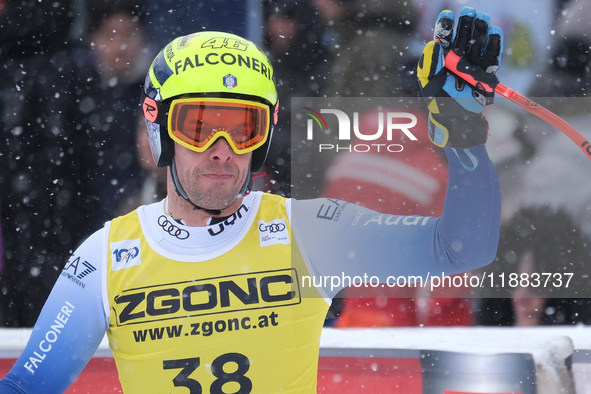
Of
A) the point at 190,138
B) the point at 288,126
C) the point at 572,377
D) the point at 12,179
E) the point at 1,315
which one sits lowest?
the point at 572,377

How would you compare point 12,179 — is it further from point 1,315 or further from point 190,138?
point 190,138

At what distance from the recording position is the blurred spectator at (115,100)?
11.6 feet

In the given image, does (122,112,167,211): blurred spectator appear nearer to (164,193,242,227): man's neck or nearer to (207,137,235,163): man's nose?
(164,193,242,227): man's neck

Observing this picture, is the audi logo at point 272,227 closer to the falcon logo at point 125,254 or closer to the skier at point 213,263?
the skier at point 213,263

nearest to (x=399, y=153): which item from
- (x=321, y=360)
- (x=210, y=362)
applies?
(x=321, y=360)

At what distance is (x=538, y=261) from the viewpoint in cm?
335

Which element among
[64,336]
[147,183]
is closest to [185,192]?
[64,336]

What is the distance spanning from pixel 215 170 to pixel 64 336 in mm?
751

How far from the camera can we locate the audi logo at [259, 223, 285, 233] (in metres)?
2.13

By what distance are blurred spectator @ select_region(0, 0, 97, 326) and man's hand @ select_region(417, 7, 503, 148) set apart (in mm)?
2444

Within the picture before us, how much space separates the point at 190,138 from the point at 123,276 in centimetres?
53

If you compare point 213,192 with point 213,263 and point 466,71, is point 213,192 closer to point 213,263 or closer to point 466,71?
Result: point 213,263

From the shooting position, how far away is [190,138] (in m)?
2.06

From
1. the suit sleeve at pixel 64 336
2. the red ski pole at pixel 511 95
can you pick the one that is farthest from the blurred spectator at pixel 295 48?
the suit sleeve at pixel 64 336
